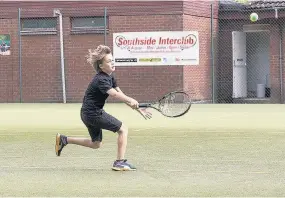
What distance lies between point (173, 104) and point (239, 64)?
18315 mm

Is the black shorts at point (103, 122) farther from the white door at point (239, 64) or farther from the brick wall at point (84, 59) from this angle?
the white door at point (239, 64)

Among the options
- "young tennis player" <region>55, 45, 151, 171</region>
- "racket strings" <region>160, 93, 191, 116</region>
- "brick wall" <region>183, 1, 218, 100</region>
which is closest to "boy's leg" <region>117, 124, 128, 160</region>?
"young tennis player" <region>55, 45, 151, 171</region>

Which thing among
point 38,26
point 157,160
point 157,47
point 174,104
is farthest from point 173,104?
point 38,26

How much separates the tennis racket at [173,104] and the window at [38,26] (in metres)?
17.1

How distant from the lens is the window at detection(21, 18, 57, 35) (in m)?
28.4

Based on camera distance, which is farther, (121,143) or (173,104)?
(173,104)

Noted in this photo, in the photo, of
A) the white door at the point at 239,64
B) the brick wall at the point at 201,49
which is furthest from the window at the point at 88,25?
the white door at the point at 239,64

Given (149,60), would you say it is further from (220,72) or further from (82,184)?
(82,184)

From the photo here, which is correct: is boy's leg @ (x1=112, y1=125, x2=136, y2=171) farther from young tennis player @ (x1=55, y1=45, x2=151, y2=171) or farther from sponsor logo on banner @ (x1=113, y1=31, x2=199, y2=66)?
sponsor logo on banner @ (x1=113, y1=31, x2=199, y2=66)

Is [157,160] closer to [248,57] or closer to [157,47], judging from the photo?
[157,47]

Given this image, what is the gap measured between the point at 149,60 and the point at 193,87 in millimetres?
1895

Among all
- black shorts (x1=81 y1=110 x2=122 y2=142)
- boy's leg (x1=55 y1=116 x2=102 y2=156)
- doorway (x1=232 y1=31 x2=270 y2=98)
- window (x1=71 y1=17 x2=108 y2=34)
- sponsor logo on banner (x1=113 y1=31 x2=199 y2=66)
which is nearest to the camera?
black shorts (x1=81 y1=110 x2=122 y2=142)

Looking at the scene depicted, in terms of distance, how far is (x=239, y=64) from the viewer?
2953cm

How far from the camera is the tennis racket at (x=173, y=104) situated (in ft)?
36.1
